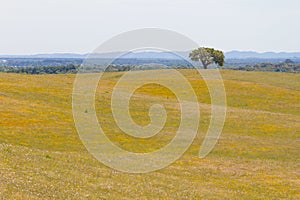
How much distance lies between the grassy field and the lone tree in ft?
166

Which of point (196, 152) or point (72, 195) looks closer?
point (72, 195)

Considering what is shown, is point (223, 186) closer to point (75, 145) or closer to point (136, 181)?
point (136, 181)

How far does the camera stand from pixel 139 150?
36.7 meters

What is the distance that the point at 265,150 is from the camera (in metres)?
40.4

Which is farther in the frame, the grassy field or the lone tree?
the lone tree

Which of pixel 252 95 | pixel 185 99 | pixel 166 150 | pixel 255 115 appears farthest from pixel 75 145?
pixel 252 95

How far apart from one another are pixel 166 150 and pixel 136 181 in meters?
13.9

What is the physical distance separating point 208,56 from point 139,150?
305ft

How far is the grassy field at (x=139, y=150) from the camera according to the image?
66.4ft

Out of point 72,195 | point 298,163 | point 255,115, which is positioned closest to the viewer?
point 72,195

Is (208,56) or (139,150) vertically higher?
(208,56)

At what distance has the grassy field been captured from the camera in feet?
66.4

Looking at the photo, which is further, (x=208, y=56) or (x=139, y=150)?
(x=208, y=56)

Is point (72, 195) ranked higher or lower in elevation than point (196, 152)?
higher
